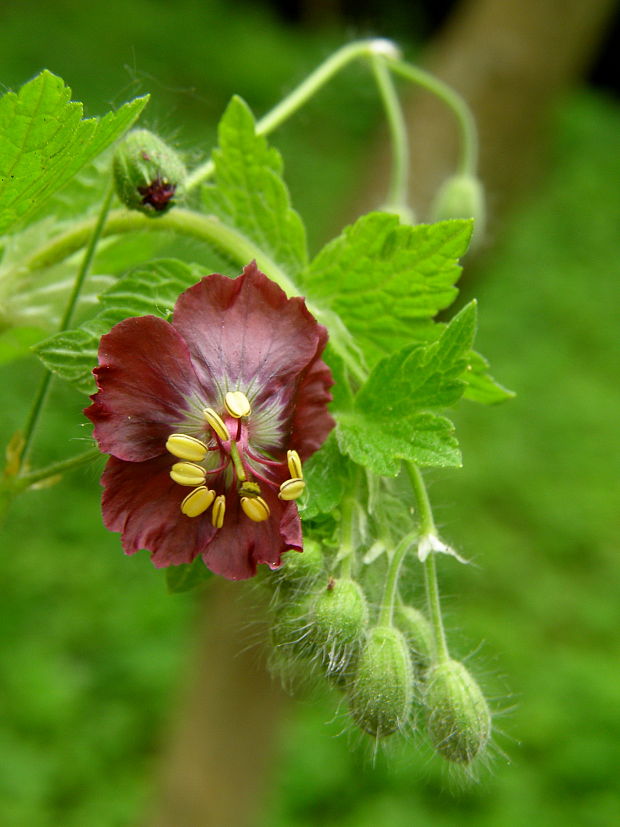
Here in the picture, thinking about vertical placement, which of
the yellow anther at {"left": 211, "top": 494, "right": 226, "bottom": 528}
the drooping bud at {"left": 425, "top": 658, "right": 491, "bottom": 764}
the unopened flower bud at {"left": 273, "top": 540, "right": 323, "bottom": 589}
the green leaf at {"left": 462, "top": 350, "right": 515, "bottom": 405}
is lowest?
the drooping bud at {"left": 425, "top": 658, "right": 491, "bottom": 764}

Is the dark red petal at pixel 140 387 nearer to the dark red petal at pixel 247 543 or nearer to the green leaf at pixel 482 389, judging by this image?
the dark red petal at pixel 247 543

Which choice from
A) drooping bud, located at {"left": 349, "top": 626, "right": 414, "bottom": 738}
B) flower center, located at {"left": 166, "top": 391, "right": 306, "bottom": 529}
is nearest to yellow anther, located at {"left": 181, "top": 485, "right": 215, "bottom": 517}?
flower center, located at {"left": 166, "top": 391, "right": 306, "bottom": 529}

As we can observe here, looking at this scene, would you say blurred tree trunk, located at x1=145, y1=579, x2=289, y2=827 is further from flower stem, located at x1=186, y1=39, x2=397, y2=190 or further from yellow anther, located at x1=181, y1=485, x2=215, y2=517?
yellow anther, located at x1=181, y1=485, x2=215, y2=517

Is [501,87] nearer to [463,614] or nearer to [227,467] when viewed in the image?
[463,614]

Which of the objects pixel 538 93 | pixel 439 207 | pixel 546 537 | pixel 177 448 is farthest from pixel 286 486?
pixel 546 537

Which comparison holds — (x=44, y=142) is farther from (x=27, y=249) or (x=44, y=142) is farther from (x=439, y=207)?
(x=439, y=207)

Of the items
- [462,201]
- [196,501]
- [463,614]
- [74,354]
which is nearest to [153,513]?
[196,501]
